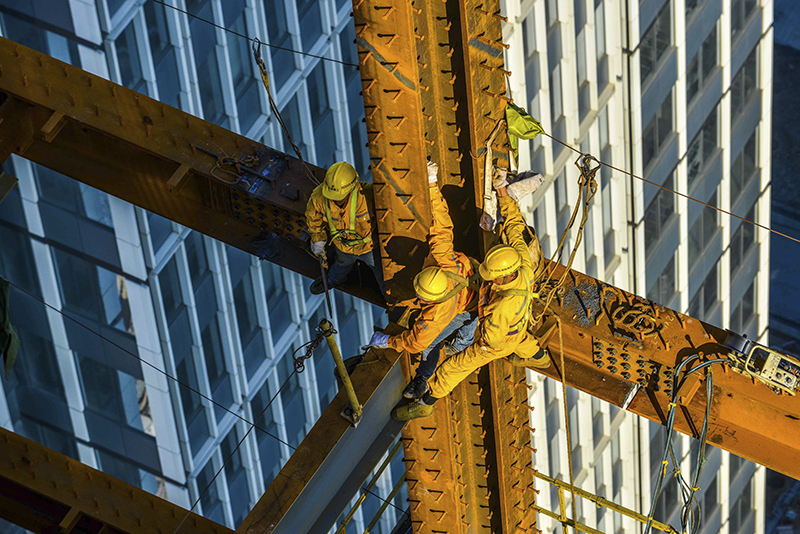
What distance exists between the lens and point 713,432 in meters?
10.5

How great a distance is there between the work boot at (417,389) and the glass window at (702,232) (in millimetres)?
33174

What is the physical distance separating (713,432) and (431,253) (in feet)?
11.1

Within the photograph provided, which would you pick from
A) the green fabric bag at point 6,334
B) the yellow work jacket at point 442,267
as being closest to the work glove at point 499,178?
the yellow work jacket at point 442,267

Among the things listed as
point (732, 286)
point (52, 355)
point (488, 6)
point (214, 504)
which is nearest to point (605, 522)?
point (732, 286)

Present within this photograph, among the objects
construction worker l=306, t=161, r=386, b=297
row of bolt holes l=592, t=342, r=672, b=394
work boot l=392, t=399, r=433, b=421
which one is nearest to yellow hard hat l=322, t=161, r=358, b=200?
construction worker l=306, t=161, r=386, b=297

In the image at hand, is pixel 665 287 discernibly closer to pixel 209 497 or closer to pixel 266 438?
pixel 266 438

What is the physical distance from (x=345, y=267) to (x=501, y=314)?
2.01m

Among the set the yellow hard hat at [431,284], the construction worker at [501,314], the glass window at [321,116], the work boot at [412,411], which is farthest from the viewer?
the glass window at [321,116]

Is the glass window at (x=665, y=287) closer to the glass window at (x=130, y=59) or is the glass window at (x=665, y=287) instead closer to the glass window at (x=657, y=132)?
the glass window at (x=657, y=132)

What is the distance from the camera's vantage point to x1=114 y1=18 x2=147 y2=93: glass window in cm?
2511

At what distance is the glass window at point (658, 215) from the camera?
38.8 m

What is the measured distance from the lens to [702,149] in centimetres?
4119

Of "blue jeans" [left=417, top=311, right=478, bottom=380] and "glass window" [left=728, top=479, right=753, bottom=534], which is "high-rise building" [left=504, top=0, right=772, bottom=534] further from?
"blue jeans" [left=417, top=311, right=478, bottom=380]

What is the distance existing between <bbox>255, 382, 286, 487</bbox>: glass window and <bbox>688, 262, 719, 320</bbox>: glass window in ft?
62.1
